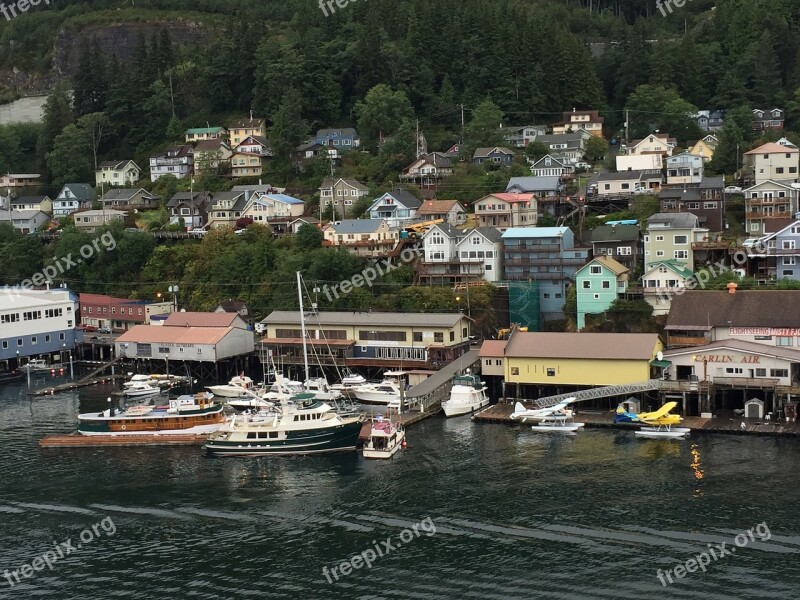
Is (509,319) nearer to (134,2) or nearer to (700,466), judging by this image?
(700,466)

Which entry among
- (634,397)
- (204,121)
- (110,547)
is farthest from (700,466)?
(204,121)

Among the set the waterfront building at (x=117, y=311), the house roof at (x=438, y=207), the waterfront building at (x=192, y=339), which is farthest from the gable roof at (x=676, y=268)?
the waterfront building at (x=117, y=311)

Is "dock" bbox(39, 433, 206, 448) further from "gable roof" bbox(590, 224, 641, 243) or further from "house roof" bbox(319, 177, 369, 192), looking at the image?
"house roof" bbox(319, 177, 369, 192)

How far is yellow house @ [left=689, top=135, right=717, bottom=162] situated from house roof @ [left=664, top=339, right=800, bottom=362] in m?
26.3

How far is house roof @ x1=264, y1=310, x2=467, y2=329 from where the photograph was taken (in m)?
48.0

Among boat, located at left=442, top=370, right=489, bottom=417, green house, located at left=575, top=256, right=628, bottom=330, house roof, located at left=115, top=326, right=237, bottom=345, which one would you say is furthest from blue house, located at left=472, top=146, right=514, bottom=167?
boat, located at left=442, top=370, right=489, bottom=417

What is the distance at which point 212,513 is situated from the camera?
31156mm

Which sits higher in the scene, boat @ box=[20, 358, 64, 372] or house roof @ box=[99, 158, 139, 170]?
house roof @ box=[99, 158, 139, 170]

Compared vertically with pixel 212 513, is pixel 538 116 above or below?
above

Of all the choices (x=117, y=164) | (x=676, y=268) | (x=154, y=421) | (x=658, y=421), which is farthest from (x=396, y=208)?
(x=117, y=164)

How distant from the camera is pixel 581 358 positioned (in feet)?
138

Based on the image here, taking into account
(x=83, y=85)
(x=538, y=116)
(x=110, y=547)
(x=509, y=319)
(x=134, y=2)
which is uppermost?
(x=134, y=2)

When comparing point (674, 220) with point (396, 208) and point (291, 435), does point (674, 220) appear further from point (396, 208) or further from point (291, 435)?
point (291, 435)

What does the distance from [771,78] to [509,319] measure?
1343 inches
